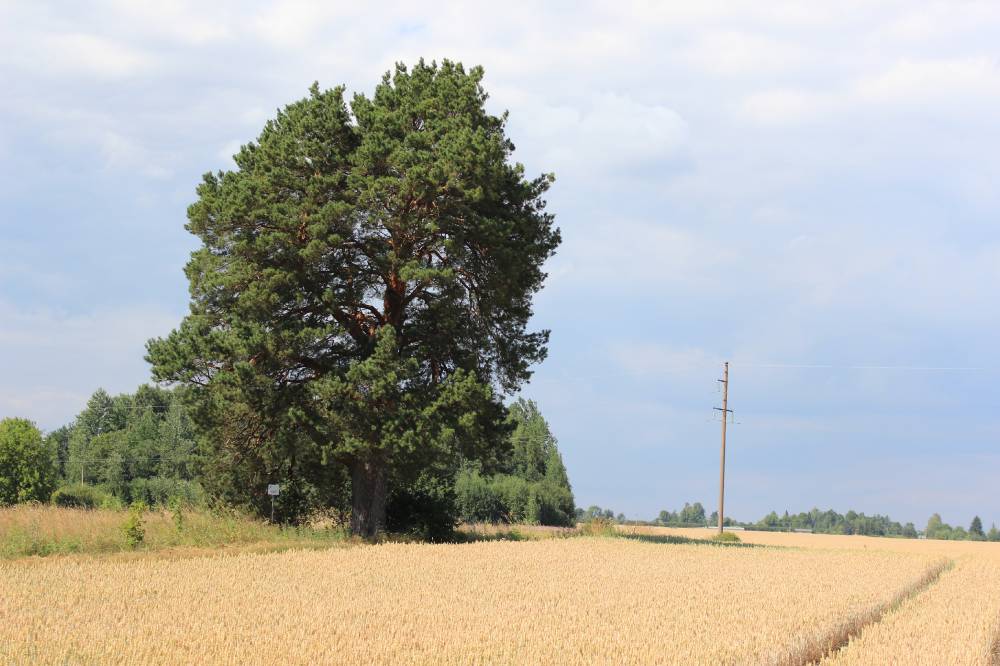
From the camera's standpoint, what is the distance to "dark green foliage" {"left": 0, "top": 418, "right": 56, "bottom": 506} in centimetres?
6925

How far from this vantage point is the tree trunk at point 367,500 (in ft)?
101

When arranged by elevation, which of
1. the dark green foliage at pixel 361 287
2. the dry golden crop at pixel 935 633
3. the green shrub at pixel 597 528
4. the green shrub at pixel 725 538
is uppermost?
the dark green foliage at pixel 361 287

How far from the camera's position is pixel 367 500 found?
31125mm

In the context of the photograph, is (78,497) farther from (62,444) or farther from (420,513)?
(62,444)

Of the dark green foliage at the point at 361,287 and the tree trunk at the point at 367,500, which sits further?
the tree trunk at the point at 367,500

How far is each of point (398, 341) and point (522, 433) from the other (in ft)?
249

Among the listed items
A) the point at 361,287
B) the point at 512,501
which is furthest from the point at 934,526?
the point at 361,287

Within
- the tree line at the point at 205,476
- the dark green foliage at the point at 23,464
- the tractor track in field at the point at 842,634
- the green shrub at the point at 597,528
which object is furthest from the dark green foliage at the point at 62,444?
the tractor track in field at the point at 842,634

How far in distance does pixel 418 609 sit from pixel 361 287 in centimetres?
1786

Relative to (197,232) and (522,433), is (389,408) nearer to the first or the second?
(197,232)

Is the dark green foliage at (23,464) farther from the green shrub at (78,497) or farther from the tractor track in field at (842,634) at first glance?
the tractor track in field at (842,634)

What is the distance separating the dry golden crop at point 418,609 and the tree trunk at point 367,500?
20.9 ft

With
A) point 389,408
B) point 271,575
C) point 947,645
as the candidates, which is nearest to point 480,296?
point 389,408

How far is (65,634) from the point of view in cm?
1134
